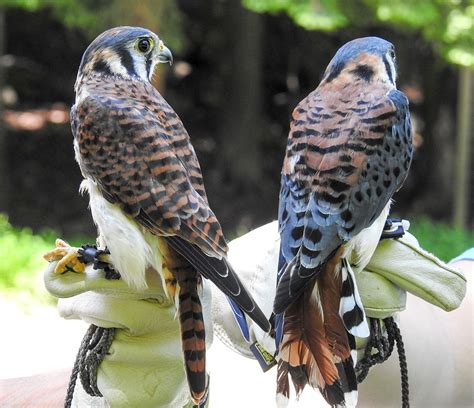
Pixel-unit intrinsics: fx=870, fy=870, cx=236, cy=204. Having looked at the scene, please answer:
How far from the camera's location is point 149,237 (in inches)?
80.8

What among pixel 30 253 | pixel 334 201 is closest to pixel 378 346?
pixel 334 201

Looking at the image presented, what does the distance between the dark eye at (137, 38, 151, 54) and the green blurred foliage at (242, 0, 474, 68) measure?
3541mm

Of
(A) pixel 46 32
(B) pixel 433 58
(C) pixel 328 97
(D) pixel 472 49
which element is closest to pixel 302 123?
(C) pixel 328 97

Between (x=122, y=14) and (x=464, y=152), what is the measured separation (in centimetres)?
327

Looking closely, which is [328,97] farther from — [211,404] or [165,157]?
[211,404]

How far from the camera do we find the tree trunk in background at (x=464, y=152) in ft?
25.4

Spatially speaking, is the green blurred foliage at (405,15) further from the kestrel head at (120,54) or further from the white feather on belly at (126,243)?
the white feather on belly at (126,243)

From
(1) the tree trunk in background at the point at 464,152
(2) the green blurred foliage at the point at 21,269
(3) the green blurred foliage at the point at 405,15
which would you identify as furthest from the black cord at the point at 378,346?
(1) the tree trunk in background at the point at 464,152

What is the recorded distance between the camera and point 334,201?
6.49ft

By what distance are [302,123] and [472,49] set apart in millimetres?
4459

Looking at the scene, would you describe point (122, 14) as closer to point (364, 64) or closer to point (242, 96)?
point (242, 96)

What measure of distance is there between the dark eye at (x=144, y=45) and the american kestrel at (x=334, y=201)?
461 millimetres

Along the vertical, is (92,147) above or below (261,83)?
above

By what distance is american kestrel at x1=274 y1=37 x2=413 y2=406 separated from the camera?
1867 millimetres
